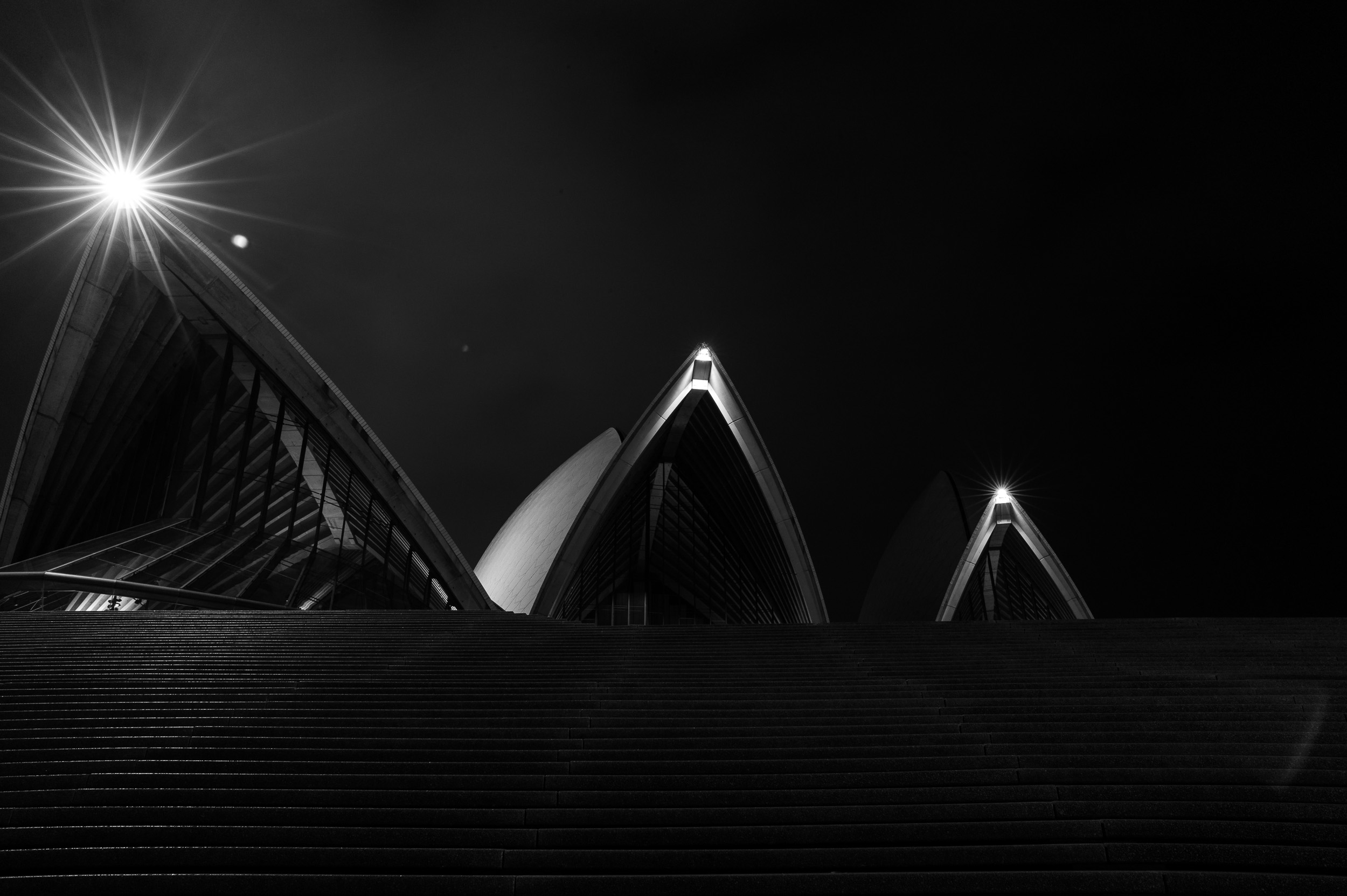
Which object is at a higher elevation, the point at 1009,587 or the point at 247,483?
the point at 1009,587

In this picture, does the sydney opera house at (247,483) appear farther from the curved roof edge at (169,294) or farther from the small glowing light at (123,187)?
the small glowing light at (123,187)

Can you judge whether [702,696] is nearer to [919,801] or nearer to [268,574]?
[919,801]

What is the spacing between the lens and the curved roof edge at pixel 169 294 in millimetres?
12391

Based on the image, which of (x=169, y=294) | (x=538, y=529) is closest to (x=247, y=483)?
(x=169, y=294)

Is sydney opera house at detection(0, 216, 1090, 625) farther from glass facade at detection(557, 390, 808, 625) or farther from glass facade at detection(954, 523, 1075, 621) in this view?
glass facade at detection(954, 523, 1075, 621)

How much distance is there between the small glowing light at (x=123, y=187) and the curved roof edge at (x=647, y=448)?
9.21 m

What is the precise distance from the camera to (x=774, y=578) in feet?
72.0

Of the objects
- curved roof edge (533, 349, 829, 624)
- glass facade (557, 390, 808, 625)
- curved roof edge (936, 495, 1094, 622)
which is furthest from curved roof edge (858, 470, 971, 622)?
curved roof edge (533, 349, 829, 624)

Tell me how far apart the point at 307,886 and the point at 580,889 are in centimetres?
82

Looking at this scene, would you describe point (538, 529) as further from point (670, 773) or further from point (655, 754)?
point (670, 773)

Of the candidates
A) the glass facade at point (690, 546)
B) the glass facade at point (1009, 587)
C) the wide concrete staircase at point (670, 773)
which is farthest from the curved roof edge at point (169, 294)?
the glass facade at point (1009, 587)

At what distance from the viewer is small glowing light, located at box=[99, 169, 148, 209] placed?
12.4m

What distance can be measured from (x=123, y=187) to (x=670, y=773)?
1405 cm

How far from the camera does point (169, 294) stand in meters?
13.0
